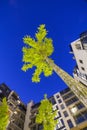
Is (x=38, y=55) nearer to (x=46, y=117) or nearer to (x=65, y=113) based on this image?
(x=46, y=117)

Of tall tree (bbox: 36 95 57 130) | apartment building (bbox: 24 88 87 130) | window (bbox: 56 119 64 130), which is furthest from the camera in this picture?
window (bbox: 56 119 64 130)

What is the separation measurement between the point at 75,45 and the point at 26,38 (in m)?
23.5

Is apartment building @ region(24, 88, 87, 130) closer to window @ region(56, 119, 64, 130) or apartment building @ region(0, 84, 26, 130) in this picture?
window @ region(56, 119, 64, 130)

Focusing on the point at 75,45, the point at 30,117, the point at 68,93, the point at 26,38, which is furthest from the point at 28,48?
the point at 30,117

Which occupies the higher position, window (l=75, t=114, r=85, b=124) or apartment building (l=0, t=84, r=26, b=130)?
apartment building (l=0, t=84, r=26, b=130)

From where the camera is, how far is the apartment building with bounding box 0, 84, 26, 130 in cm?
5153

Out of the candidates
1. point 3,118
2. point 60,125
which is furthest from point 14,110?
point 3,118

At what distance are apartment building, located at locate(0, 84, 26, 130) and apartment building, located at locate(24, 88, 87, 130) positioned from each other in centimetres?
176

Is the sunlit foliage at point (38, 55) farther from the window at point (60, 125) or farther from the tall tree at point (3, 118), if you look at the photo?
the window at point (60, 125)

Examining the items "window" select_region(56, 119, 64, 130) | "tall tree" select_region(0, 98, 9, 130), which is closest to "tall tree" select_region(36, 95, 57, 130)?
"tall tree" select_region(0, 98, 9, 130)

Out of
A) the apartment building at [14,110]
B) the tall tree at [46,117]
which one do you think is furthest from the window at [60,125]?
the tall tree at [46,117]

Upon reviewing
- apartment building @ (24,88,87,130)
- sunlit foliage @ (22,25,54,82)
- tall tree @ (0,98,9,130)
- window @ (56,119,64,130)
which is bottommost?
tall tree @ (0,98,9,130)

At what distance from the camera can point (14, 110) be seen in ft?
184

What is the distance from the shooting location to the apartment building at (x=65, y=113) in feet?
140
